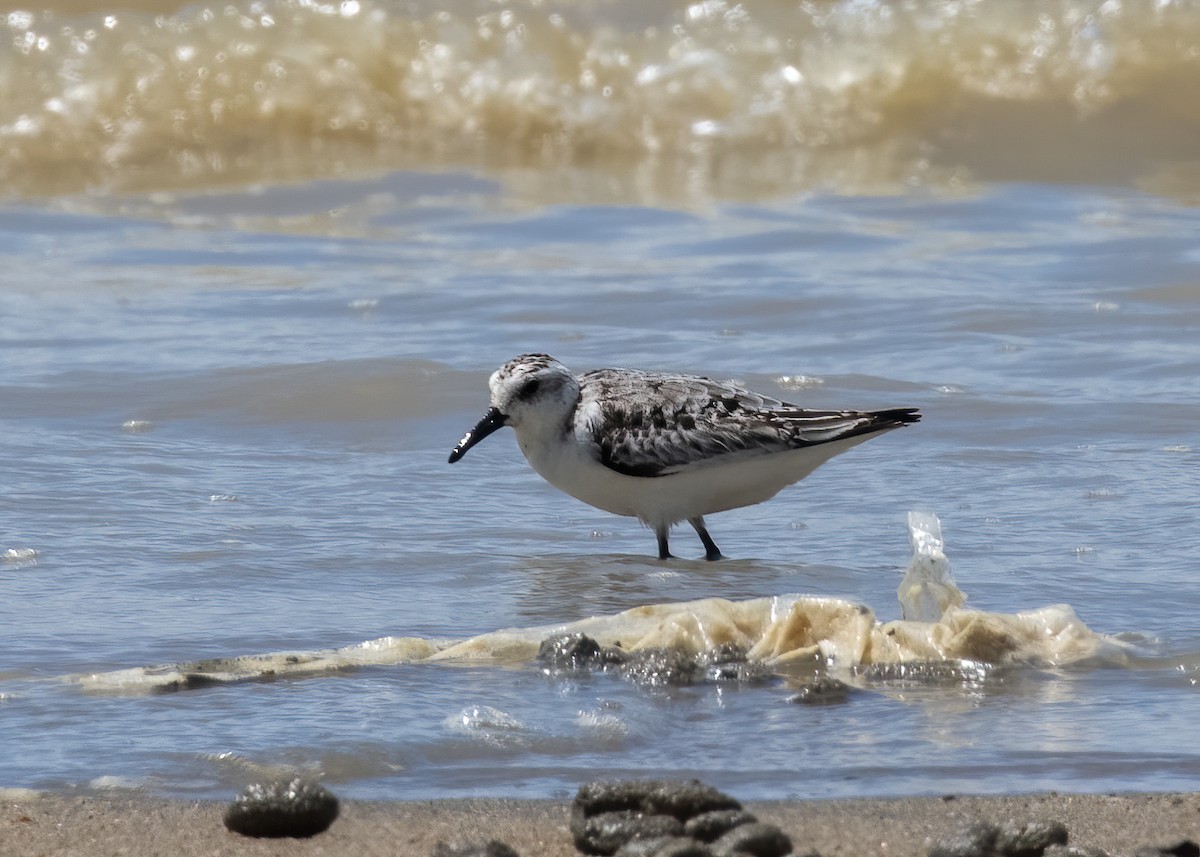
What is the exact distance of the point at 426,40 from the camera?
598 inches

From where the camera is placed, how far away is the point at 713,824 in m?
3.08

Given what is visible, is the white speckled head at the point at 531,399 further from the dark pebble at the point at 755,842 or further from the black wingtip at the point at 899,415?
the dark pebble at the point at 755,842

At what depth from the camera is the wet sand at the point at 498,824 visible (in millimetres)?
3223

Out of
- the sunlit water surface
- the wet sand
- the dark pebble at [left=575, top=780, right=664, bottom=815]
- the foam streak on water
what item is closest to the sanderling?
the sunlit water surface

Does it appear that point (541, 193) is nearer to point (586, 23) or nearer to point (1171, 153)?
point (586, 23)

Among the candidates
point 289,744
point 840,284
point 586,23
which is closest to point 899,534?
point 289,744

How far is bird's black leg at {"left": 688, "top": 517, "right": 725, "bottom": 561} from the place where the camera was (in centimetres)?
613

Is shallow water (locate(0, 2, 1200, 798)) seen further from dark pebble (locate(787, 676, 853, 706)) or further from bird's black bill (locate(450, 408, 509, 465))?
bird's black bill (locate(450, 408, 509, 465))

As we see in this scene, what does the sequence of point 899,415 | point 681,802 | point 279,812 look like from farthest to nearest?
point 899,415 < point 279,812 < point 681,802

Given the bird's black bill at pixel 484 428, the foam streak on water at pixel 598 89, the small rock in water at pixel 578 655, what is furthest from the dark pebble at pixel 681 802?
the foam streak on water at pixel 598 89

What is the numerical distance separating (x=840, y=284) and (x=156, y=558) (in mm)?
5153

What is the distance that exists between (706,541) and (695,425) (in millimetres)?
407

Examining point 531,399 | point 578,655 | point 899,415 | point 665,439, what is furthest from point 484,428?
point 578,655

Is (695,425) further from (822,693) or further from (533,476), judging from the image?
(822,693)
